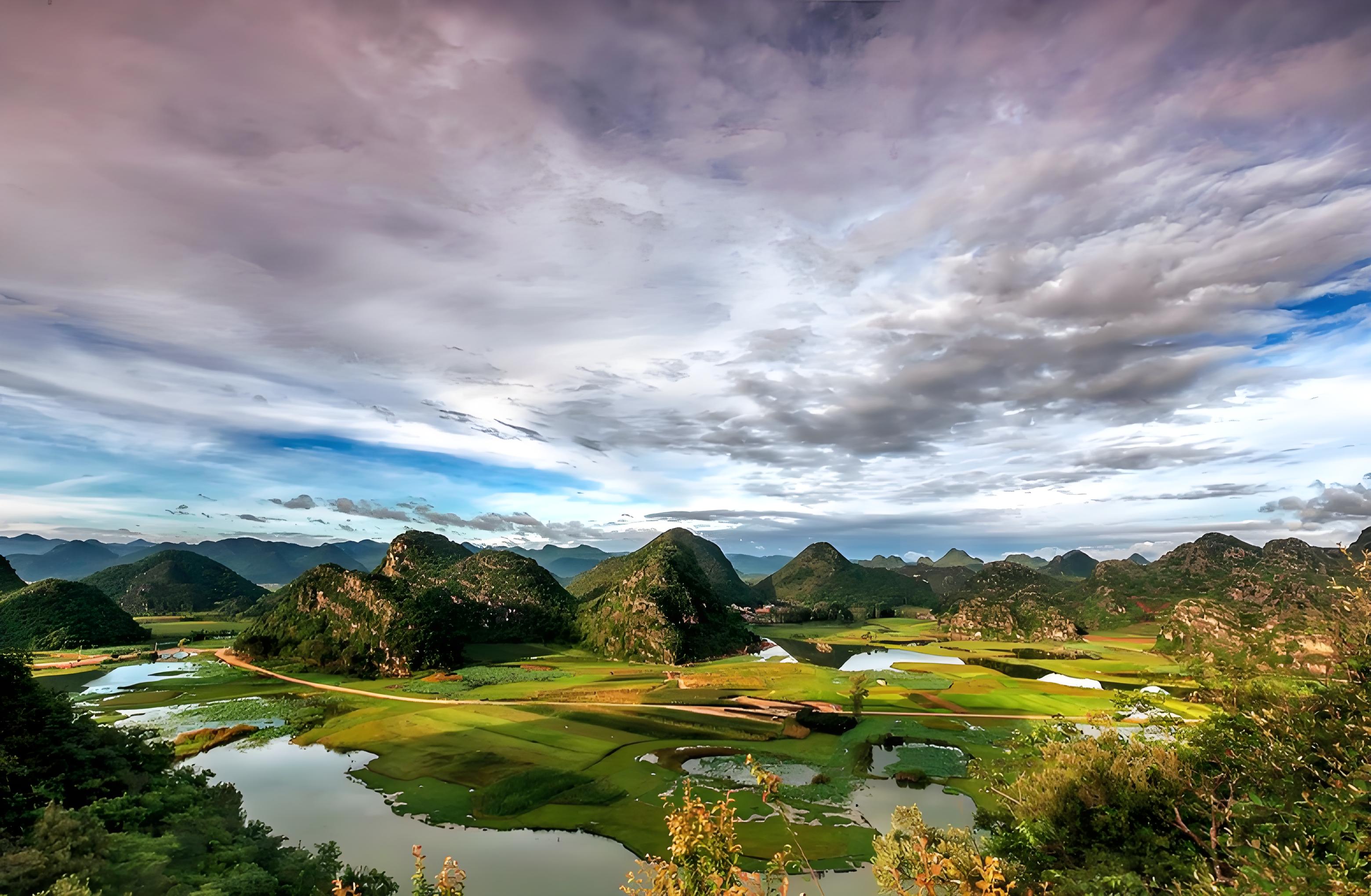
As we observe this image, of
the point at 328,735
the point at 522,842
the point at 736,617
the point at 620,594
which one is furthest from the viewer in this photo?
the point at 736,617

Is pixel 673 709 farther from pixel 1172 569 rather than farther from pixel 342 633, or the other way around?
pixel 1172 569

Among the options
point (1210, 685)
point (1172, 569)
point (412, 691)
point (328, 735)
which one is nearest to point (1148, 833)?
point (1210, 685)

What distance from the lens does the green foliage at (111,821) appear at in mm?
14844

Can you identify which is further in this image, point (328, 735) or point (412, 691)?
point (412, 691)

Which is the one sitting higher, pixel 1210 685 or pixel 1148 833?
pixel 1210 685

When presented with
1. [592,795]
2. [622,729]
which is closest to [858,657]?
[622,729]

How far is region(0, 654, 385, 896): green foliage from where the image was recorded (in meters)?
14.8

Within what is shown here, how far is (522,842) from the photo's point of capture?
3316cm

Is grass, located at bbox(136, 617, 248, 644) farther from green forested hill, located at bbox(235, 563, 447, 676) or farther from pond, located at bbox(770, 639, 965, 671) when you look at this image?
pond, located at bbox(770, 639, 965, 671)

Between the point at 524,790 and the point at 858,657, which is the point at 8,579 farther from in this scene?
the point at 858,657

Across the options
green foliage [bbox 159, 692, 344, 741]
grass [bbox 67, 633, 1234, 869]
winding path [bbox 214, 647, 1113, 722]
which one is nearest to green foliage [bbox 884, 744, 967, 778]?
grass [bbox 67, 633, 1234, 869]

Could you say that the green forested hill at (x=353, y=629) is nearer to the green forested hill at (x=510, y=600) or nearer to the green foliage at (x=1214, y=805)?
the green forested hill at (x=510, y=600)

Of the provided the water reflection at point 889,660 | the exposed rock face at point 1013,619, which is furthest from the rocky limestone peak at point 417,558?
the exposed rock face at point 1013,619

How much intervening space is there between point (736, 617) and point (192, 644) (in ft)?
419
